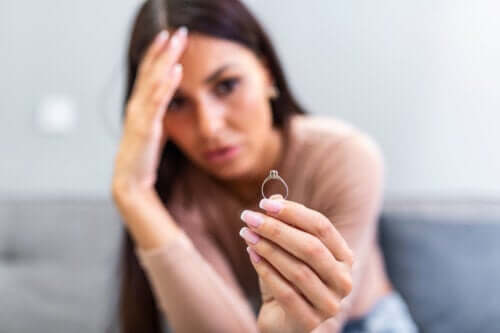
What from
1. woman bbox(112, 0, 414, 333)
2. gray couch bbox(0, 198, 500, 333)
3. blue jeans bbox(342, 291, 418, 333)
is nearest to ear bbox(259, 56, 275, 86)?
woman bbox(112, 0, 414, 333)

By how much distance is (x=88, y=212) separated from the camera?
1066 millimetres

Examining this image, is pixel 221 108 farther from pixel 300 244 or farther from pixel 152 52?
pixel 300 244

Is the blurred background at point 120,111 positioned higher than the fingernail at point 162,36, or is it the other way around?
the fingernail at point 162,36

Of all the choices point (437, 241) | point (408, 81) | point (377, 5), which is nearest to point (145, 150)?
point (377, 5)

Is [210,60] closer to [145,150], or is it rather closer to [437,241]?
[145,150]

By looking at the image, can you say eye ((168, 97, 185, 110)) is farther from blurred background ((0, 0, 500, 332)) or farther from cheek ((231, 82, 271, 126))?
blurred background ((0, 0, 500, 332))

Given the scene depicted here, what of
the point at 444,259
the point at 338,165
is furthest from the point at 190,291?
the point at 444,259

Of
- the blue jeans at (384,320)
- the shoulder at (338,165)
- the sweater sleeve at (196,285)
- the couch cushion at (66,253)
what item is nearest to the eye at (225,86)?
the shoulder at (338,165)

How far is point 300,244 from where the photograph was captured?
0.27m

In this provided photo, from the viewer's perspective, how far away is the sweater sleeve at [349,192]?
35 cm

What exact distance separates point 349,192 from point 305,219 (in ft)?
0.69

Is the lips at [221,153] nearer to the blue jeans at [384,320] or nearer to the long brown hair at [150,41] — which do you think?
Result: the long brown hair at [150,41]

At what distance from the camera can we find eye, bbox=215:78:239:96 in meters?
0.44

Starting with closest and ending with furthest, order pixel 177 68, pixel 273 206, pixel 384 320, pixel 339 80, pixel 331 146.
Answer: pixel 273 206 < pixel 177 68 < pixel 331 146 < pixel 384 320 < pixel 339 80
